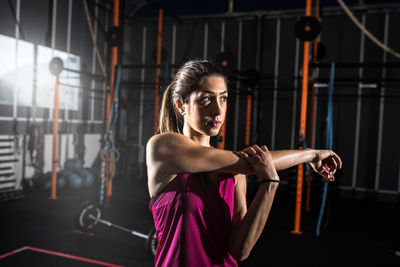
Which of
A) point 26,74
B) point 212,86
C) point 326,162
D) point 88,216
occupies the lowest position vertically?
point 88,216

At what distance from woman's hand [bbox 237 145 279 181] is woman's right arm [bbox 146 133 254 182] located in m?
0.02

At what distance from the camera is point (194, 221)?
3.02 feet

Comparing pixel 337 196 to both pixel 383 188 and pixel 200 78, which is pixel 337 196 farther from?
pixel 200 78

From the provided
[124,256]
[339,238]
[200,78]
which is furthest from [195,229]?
[339,238]

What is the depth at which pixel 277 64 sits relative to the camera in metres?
6.25

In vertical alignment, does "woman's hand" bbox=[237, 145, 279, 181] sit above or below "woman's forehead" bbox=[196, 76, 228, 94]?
below

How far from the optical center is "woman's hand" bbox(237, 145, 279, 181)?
845 mm

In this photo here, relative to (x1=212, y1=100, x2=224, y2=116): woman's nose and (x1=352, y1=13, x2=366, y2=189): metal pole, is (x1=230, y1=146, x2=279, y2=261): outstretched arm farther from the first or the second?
(x1=352, y1=13, x2=366, y2=189): metal pole

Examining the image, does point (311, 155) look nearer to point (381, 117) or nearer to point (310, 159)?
point (310, 159)

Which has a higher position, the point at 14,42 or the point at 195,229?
the point at 14,42

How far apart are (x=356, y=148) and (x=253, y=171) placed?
18.5ft

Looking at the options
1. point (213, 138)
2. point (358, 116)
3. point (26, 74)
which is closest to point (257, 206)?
point (213, 138)

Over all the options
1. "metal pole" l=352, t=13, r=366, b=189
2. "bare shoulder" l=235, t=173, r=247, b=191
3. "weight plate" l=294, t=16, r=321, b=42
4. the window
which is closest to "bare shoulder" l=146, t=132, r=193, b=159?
"bare shoulder" l=235, t=173, r=247, b=191

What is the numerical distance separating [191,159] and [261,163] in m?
0.18
